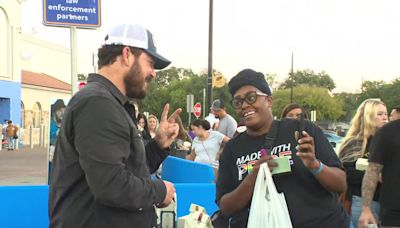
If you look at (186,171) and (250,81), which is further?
(186,171)

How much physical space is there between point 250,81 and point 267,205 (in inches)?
29.6

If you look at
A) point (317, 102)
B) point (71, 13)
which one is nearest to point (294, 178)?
point (71, 13)

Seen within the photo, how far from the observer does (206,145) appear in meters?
8.18

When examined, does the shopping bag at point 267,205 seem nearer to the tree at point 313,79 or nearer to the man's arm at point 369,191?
the man's arm at point 369,191

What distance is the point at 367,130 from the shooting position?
468 centimetres

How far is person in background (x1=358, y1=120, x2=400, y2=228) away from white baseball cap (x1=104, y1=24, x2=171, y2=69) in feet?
6.23

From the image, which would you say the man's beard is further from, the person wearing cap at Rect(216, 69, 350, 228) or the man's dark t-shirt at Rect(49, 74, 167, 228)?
the person wearing cap at Rect(216, 69, 350, 228)

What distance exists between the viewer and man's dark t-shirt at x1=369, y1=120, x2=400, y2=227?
320 centimetres

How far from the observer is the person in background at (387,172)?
320cm

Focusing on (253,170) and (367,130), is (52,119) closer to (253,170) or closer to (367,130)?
(367,130)

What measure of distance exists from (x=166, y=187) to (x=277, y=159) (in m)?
0.61

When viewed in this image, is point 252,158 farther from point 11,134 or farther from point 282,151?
point 11,134

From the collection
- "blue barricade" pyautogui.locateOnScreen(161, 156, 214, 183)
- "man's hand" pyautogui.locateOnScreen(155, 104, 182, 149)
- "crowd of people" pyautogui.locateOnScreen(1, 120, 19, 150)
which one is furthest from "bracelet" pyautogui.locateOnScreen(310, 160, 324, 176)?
"crowd of people" pyautogui.locateOnScreen(1, 120, 19, 150)

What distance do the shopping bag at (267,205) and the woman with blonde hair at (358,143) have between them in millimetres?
2277
